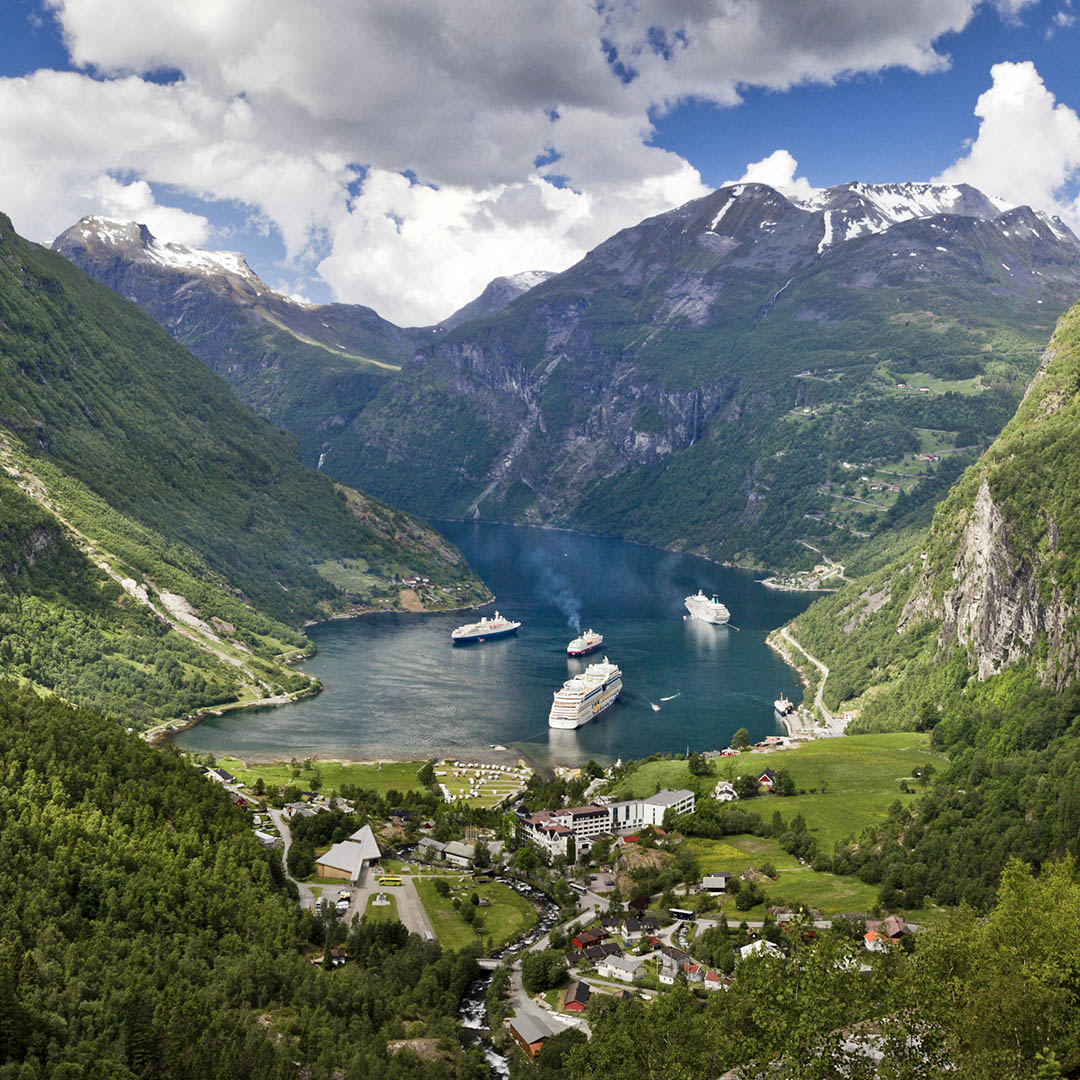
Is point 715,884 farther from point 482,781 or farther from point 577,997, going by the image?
point 482,781

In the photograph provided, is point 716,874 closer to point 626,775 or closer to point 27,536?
point 626,775

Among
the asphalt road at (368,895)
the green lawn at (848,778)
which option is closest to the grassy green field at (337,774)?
the asphalt road at (368,895)

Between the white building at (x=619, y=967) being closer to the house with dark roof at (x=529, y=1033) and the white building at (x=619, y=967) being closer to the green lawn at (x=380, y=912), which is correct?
the house with dark roof at (x=529, y=1033)

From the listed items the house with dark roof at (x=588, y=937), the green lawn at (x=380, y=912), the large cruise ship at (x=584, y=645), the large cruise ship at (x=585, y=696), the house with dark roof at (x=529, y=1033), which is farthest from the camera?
the large cruise ship at (x=584, y=645)

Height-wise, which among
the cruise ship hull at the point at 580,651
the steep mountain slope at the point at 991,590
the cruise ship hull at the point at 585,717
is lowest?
the cruise ship hull at the point at 585,717

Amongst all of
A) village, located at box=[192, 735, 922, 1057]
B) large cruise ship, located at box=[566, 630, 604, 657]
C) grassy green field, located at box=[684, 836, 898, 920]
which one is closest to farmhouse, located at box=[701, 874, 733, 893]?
village, located at box=[192, 735, 922, 1057]

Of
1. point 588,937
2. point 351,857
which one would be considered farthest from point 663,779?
point 588,937
